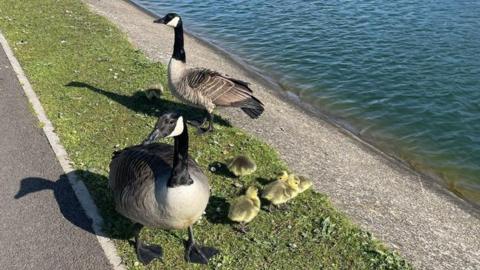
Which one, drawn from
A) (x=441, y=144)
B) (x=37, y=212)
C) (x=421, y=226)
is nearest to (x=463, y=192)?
(x=441, y=144)

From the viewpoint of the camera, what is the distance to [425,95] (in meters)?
15.9

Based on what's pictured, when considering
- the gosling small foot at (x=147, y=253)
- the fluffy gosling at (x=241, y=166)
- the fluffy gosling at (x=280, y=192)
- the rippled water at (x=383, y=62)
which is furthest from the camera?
the rippled water at (x=383, y=62)

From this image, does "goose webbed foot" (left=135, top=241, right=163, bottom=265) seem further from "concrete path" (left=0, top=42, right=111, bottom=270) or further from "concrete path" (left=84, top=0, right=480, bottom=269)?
"concrete path" (left=84, top=0, right=480, bottom=269)

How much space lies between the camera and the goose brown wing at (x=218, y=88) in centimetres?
1058

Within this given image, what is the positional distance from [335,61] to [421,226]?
410 inches

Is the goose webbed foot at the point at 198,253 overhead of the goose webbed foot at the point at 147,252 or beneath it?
beneath

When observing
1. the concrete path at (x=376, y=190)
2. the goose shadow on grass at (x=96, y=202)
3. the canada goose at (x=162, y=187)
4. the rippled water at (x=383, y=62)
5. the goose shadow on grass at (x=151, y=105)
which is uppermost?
the canada goose at (x=162, y=187)

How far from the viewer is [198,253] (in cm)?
721

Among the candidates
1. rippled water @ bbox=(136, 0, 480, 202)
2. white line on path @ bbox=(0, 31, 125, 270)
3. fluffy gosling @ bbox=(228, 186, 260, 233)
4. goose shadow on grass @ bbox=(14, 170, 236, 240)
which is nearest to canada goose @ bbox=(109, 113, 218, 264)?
white line on path @ bbox=(0, 31, 125, 270)

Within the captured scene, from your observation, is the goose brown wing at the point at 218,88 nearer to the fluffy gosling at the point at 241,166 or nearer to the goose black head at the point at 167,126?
the fluffy gosling at the point at 241,166

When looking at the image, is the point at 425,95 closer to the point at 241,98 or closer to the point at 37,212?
the point at 241,98

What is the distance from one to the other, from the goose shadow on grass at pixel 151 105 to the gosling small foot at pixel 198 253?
479 cm

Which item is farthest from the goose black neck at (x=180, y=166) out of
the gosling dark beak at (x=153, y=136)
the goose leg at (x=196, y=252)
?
the goose leg at (x=196, y=252)

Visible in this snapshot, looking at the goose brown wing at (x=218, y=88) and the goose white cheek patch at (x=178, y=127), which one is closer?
the goose white cheek patch at (x=178, y=127)
